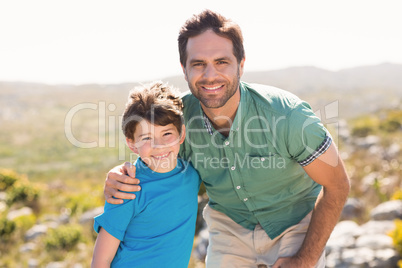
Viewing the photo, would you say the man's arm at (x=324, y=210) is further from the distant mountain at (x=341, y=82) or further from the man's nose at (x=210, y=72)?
the distant mountain at (x=341, y=82)

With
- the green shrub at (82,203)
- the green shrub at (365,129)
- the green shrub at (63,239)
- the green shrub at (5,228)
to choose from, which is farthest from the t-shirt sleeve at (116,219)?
the green shrub at (365,129)

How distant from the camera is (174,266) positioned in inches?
94.0

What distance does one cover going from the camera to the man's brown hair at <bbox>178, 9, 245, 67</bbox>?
2.63m

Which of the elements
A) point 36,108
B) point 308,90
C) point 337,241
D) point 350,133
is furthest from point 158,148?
point 36,108

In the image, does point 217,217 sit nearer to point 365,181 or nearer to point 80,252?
point 80,252

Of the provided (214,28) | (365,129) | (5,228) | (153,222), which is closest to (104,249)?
(153,222)

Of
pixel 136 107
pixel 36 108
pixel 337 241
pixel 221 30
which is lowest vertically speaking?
pixel 36 108

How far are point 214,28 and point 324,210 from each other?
150 centimetres

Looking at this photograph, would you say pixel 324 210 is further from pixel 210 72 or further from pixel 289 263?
pixel 210 72

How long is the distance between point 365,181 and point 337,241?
3.21 m

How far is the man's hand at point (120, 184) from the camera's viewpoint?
2.24 meters

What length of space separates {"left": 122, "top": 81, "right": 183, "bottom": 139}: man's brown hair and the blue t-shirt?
297mm

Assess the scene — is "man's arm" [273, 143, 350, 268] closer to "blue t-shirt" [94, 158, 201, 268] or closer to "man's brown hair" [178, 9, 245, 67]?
"blue t-shirt" [94, 158, 201, 268]

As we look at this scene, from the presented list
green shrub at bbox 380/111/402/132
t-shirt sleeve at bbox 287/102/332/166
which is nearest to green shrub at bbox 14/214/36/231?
t-shirt sleeve at bbox 287/102/332/166
